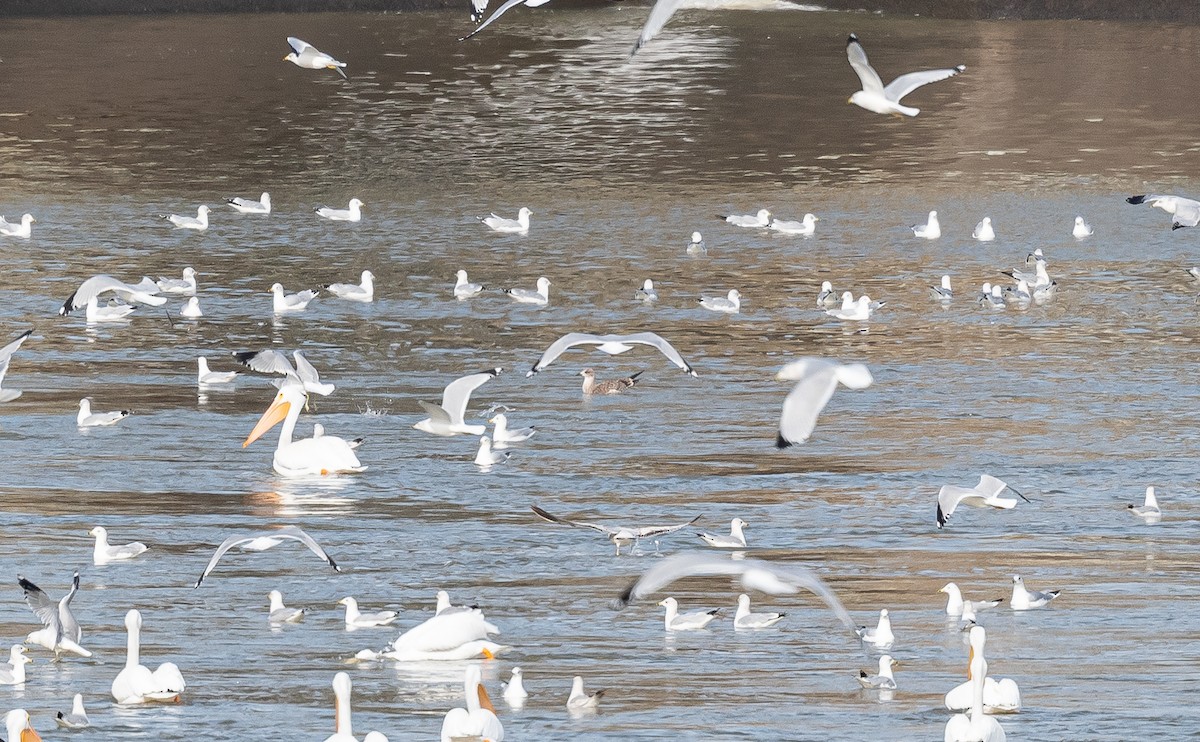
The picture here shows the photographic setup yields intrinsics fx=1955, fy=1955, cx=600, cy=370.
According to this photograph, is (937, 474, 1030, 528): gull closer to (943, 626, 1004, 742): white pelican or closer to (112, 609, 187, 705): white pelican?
(943, 626, 1004, 742): white pelican

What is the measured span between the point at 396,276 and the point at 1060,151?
1215 centimetres

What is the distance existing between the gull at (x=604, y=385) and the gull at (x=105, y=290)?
457cm

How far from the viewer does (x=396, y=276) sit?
20562 millimetres

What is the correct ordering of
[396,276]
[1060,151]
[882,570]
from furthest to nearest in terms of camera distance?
1. [1060,151]
2. [396,276]
3. [882,570]

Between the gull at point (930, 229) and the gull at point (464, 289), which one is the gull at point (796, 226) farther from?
the gull at point (464, 289)

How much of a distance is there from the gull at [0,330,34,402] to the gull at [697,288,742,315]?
21.2ft

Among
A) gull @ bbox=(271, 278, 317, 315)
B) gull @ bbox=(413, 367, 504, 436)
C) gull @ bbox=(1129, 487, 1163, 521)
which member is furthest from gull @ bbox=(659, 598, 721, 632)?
gull @ bbox=(271, 278, 317, 315)

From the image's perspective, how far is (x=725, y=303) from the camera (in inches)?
730

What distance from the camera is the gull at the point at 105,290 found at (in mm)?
17297

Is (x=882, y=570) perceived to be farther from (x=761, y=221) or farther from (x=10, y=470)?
(x=761, y=221)

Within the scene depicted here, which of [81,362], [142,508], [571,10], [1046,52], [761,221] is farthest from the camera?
[571,10]

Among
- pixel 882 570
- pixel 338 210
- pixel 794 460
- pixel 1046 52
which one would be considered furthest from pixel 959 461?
pixel 1046 52

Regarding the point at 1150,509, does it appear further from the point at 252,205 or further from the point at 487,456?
the point at 252,205

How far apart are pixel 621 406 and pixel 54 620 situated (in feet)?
20.5
